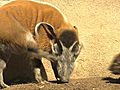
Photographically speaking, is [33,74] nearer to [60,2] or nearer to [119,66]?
[119,66]

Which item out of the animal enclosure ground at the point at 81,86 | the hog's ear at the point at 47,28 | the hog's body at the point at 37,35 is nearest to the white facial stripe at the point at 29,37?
the hog's body at the point at 37,35

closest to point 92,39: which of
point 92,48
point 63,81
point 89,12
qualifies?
point 92,48

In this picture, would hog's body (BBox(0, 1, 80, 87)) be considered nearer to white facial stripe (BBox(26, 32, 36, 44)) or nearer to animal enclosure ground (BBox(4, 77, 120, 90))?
white facial stripe (BBox(26, 32, 36, 44))

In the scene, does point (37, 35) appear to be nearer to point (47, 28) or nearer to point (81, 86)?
point (47, 28)

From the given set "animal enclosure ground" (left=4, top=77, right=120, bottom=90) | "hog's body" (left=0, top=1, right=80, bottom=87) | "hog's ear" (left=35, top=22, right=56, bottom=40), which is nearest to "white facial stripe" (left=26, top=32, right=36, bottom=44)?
"hog's body" (left=0, top=1, right=80, bottom=87)

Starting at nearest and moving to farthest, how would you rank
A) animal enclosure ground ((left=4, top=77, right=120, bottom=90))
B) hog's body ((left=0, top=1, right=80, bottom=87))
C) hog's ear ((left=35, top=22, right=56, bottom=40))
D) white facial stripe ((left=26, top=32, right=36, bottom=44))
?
animal enclosure ground ((left=4, top=77, right=120, bottom=90)) → hog's body ((left=0, top=1, right=80, bottom=87)) → white facial stripe ((left=26, top=32, right=36, bottom=44)) → hog's ear ((left=35, top=22, right=56, bottom=40))

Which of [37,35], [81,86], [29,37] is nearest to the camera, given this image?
[81,86]

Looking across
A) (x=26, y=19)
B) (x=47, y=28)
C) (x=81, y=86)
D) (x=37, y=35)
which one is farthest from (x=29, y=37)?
(x=81, y=86)

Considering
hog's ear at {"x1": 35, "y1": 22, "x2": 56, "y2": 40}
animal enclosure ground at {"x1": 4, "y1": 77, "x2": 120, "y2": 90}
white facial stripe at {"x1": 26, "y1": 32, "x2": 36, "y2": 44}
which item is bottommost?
animal enclosure ground at {"x1": 4, "y1": 77, "x2": 120, "y2": 90}

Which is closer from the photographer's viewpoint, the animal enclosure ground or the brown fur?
the animal enclosure ground

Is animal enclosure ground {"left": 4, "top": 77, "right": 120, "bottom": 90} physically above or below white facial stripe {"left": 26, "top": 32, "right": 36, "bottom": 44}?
below

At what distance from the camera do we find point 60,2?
14883mm

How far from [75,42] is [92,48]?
339 cm

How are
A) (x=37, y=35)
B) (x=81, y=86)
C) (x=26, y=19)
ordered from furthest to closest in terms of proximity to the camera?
(x=26, y=19)
(x=37, y=35)
(x=81, y=86)
